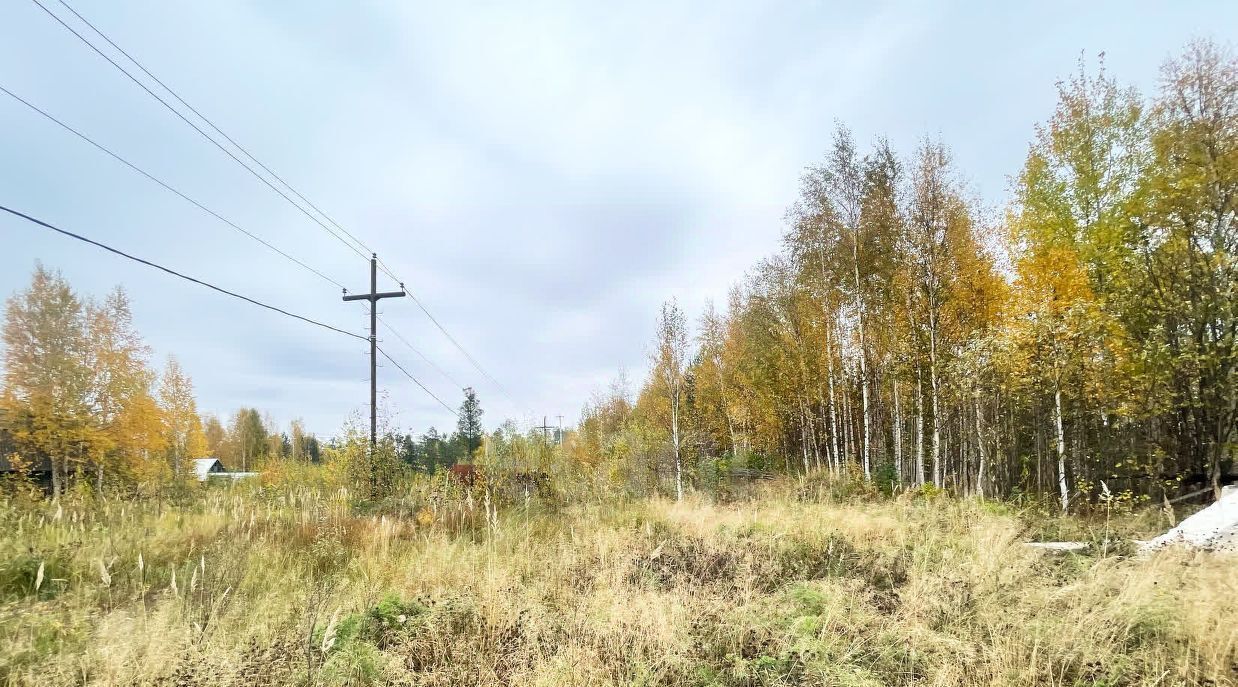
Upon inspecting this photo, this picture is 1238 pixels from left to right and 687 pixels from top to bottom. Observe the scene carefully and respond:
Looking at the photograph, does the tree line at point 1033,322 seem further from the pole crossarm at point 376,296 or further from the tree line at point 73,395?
the tree line at point 73,395

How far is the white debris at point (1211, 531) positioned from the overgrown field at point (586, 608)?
53cm

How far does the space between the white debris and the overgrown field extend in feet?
1.74

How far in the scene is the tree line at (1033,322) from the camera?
8742 mm

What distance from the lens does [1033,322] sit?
9.52m

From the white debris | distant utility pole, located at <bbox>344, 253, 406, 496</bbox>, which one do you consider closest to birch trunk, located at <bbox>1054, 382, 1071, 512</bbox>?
the white debris

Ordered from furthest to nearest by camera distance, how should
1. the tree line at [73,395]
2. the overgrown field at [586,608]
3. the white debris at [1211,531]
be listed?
the tree line at [73,395] → the white debris at [1211,531] → the overgrown field at [586,608]

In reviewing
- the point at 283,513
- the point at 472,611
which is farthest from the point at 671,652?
the point at 283,513

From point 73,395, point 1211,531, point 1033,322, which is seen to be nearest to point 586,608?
point 1211,531

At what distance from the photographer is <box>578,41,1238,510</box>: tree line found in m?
8.74

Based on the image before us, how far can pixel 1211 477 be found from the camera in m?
8.52

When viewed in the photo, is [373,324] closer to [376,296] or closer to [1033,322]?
[376,296]

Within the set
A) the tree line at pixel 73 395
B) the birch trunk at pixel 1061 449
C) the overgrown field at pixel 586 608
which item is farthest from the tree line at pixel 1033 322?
the tree line at pixel 73 395

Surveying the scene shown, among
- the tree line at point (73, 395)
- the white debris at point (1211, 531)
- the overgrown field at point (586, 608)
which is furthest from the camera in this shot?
the tree line at point (73, 395)

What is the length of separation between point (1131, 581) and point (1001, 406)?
907 centimetres
